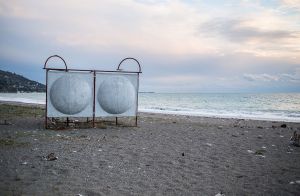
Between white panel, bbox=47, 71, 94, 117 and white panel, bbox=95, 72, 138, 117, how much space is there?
74cm

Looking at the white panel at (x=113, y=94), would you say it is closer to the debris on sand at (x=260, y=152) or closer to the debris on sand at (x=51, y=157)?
the debris on sand at (x=51, y=157)

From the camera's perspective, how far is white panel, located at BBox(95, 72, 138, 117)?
618 inches

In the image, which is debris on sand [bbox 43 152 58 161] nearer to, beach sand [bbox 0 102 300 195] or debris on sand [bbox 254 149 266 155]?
beach sand [bbox 0 102 300 195]

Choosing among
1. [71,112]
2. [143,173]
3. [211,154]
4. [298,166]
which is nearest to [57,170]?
[143,173]

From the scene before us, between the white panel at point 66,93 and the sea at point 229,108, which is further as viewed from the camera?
the sea at point 229,108

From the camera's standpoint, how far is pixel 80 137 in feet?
41.6

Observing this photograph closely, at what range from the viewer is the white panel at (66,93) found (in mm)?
14734

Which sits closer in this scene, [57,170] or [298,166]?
[57,170]

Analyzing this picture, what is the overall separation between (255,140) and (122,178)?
7502mm

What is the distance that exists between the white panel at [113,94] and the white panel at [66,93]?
736 mm

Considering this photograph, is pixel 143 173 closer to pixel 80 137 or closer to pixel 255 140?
pixel 80 137

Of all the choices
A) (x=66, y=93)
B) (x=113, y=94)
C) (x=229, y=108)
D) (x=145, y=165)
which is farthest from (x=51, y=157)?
(x=229, y=108)

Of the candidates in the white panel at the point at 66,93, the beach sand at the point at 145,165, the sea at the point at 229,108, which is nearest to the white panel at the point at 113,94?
the white panel at the point at 66,93

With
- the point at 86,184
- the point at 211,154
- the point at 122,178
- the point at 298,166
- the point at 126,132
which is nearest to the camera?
the point at 86,184
